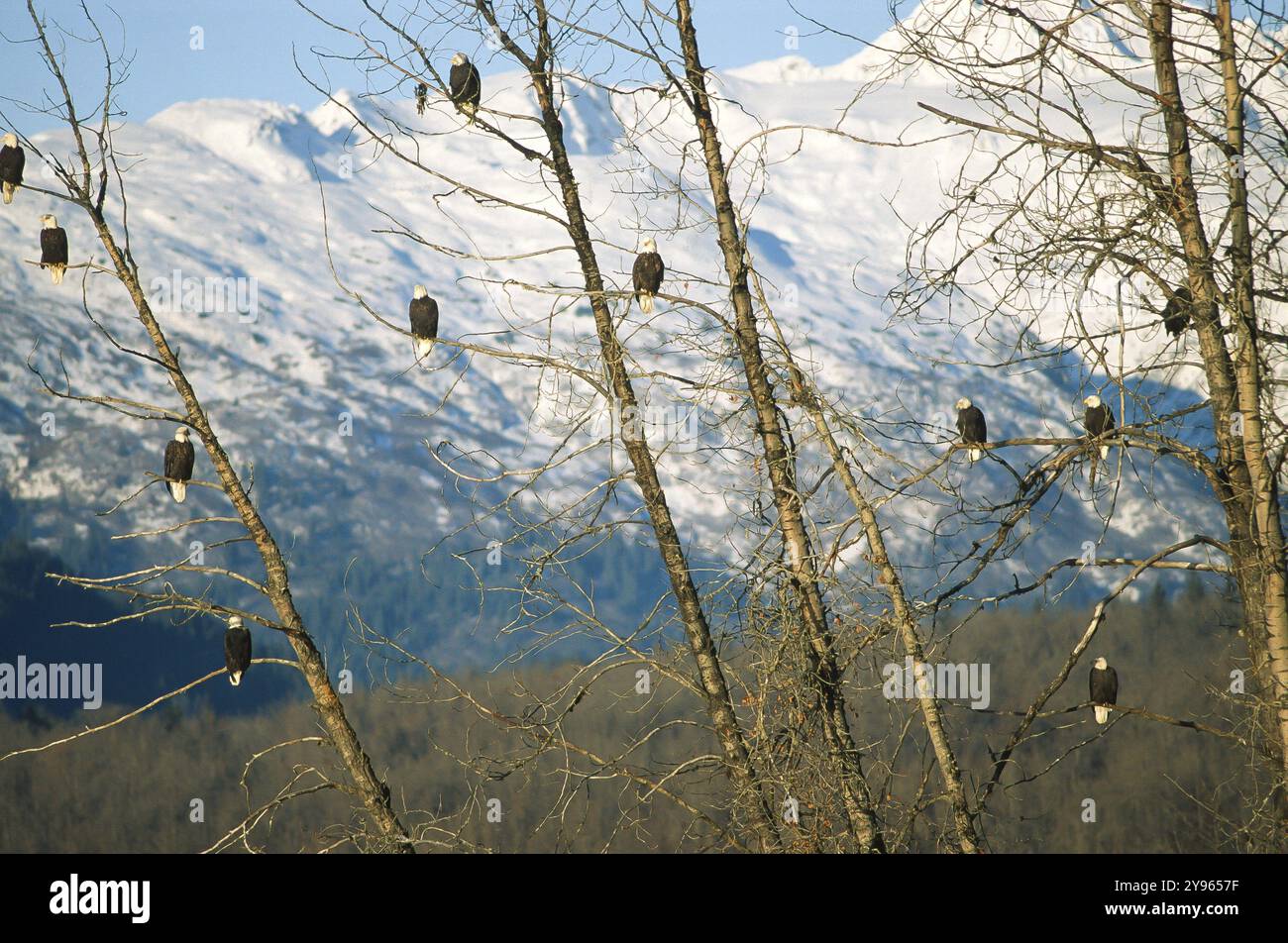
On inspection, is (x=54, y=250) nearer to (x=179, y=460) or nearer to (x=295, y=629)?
(x=179, y=460)

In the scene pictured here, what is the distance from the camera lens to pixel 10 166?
7.47m

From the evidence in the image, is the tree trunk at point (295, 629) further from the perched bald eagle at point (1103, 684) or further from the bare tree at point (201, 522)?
the perched bald eagle at point (1103, 684)

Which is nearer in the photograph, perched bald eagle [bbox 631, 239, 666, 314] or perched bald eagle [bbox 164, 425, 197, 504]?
perched bald eagle [bbox 631, 239, 666, 314]

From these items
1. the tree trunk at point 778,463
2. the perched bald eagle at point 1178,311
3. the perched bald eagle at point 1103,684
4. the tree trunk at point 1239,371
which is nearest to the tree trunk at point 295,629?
the tree trunk at point 778,463

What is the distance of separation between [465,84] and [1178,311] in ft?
13.8

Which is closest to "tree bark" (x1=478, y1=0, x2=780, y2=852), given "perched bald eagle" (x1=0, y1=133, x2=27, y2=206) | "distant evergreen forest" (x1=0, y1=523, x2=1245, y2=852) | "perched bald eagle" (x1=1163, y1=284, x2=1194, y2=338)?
"perched bald eagle" (x1=0, y1=133, x2=27, y2=206)

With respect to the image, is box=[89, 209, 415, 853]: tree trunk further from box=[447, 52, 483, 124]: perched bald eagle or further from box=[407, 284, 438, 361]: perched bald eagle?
box=[447, 52, 483, 124]: perched bald eagle

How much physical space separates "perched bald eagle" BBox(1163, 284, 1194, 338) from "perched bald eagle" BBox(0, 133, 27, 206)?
6.28m

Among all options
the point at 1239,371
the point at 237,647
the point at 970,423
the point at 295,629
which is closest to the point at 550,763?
the point at 237,647

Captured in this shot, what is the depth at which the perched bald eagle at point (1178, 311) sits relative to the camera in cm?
697

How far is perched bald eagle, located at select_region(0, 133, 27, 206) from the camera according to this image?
24.3 feet

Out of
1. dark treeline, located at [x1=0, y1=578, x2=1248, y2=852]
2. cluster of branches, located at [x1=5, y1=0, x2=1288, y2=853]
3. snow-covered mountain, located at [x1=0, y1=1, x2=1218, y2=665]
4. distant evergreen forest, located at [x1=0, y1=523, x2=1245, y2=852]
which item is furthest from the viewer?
snow-covered mountain, located at [x1=0, y1=1, x2=1218, y2=665]

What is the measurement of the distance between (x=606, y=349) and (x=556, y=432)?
2.44ft
